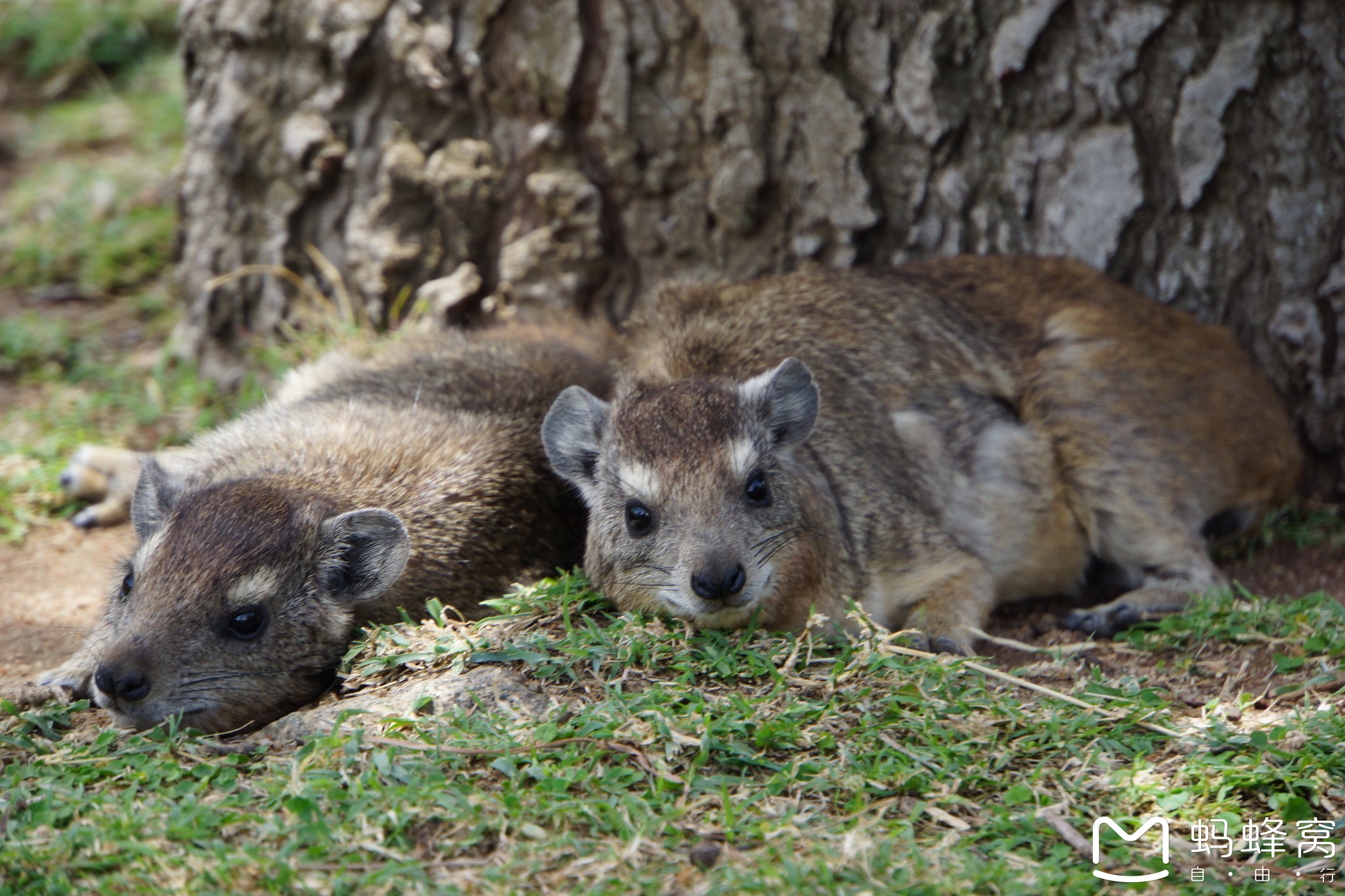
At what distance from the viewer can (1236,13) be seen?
6.14 m

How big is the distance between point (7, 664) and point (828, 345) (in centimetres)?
391

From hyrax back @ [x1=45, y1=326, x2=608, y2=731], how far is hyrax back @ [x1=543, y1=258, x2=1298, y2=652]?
55cm

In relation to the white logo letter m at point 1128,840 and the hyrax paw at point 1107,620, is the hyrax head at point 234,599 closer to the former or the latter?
the white logo letter m at point 1128,840

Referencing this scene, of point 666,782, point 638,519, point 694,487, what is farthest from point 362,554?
point 666,782

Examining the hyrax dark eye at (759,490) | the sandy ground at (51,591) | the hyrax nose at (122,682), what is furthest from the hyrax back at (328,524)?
the hyrax dark eye at (759,490)

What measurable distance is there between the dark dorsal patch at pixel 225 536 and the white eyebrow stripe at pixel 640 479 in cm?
128

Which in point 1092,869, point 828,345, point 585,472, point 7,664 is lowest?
point 7,664

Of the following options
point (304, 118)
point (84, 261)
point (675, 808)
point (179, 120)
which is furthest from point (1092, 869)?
point (179, 120)

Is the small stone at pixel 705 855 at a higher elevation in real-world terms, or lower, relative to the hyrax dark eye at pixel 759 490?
lower

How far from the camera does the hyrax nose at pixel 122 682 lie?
4.49 metres

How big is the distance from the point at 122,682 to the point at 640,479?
1.99 metres

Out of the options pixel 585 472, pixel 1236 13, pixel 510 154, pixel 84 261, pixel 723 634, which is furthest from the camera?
pixel 84 261

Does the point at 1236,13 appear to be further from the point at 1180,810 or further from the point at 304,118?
the point at 304,118

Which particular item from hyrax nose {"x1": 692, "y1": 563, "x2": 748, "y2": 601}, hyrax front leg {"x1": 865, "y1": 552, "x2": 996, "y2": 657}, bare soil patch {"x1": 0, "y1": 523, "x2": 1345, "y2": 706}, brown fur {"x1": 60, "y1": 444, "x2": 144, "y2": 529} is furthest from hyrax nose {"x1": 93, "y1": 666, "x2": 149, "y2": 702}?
hyrax front leg {"x1": 865, "y1": 552, "x2": 996, "y2": 657}
